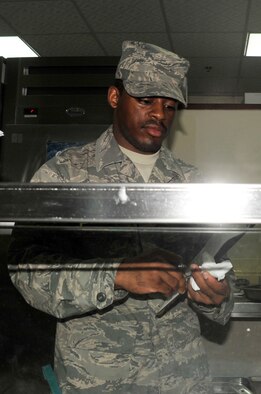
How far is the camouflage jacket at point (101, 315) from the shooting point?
76 cm

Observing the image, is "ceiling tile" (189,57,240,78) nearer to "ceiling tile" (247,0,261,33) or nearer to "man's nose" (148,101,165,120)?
"ceiling tile" (247,0,261,33)

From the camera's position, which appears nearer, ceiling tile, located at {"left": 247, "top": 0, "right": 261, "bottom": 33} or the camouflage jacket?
the camouflage jacket

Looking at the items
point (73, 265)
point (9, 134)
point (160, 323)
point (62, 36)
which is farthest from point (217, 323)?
point (62, 36)

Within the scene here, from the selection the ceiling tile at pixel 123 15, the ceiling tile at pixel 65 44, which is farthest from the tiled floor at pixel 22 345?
the ceiling tile at pixel 65 44

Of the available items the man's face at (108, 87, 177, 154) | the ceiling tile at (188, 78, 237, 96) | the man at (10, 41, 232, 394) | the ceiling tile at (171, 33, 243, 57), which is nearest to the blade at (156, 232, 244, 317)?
the man at (10, 41, 232, 394)

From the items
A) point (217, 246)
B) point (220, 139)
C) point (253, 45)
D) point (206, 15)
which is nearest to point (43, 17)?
point (206, 15)

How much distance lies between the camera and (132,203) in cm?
49

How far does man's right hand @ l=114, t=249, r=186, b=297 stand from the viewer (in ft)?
2.42

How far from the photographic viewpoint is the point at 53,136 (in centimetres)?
215

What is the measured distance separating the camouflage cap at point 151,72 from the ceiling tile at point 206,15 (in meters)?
2.36

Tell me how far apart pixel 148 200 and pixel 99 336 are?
55cm

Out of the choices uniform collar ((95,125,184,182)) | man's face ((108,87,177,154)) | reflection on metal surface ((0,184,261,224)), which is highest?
man's face ((108,87,177,154))

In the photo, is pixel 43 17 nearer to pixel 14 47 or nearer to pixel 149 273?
pixel 14 47

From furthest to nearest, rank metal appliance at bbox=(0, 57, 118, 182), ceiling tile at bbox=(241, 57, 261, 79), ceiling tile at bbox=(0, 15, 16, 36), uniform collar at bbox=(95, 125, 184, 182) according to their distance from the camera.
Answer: ceiling tile at bbox=(241, 57, 261, 79), ceiling tile at bbox=(0, 15, 16, 36), metal appliance at bbox=(0, 57, 118, 182), uniform collar at bbox=(95, 125, 184, 182)
